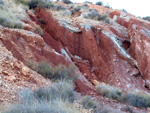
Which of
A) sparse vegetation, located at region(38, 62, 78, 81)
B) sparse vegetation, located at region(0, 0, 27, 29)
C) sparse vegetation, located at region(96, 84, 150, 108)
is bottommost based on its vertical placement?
sparse vegetation, located at region(96, 84, 150, 108)

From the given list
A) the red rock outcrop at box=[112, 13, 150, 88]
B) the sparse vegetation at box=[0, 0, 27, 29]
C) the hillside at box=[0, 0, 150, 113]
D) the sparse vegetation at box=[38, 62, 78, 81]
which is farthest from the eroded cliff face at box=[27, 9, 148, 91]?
the sparse vegetation at box=[38, 62, 78, 81]

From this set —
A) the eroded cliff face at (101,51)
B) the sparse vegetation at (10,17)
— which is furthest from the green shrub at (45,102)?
the eroded cliff face at (101,51)

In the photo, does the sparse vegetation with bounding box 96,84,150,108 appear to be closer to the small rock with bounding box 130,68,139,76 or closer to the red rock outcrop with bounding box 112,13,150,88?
the red rock outcrop with bounding box 112,13,150,88

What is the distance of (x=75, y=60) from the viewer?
1090 cm

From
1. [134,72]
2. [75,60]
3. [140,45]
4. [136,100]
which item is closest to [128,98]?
[136,100]

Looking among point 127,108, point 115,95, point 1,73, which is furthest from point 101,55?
point 1,73

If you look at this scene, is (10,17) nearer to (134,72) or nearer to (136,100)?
(136,100)

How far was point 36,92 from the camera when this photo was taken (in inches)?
165

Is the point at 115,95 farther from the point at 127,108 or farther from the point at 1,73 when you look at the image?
the point at 1,73

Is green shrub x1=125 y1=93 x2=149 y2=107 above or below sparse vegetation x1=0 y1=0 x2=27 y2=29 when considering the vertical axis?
below

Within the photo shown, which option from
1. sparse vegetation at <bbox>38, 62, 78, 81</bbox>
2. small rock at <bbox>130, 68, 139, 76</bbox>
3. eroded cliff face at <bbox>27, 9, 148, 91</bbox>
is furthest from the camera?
small rock at <bbox>130, 68, 139, 76</bbox>

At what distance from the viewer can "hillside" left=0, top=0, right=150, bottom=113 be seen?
4.71 meters

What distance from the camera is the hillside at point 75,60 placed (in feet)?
15.5

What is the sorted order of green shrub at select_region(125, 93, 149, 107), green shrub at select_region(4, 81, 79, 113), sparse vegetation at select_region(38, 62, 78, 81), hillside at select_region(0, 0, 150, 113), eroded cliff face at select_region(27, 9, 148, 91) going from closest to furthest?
green shrub at select_region(4, 81, 79, 113)
hillside at select_region(0, 0, 150, 113)
sparse vegetation at select_region(38, 62, 78, 81)
green shrub at select_region(125, 93, 149, 107)
eroded cliff face at select_region(27, 9, 148, 91)
